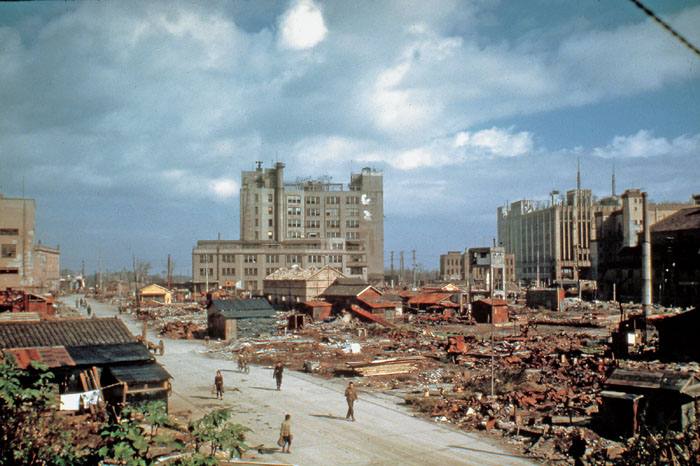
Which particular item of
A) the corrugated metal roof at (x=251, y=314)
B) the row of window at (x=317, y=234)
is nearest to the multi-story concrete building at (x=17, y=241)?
the corrugated metal roof at (x=251, y=314)

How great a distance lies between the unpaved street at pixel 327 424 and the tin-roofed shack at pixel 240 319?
42.7ft

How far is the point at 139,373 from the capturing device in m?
20.8

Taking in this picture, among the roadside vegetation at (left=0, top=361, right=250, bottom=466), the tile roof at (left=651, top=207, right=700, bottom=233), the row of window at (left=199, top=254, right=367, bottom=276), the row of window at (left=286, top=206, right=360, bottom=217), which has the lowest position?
the roadside vegetation at (left=0, top=361, right=250, bottom=466)

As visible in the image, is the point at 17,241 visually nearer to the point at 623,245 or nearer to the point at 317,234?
the point at 317,234

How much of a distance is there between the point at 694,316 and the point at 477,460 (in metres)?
21.8

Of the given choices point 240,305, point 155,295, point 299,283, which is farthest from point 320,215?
point 240,305

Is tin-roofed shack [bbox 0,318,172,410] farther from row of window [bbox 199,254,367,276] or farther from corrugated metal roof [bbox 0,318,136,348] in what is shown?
row of window [bbox 199,254,367,276]

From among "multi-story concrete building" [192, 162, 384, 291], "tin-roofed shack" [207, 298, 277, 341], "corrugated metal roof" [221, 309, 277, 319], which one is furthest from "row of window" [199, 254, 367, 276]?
"corrugated metal roof" [221, 309, 277, 319]

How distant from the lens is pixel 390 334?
44438 millimetres

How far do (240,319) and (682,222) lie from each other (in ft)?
212

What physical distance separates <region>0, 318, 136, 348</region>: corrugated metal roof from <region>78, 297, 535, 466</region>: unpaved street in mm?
4032

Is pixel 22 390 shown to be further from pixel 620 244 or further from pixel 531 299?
pixel 620 244

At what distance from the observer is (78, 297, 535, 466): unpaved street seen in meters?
15.7

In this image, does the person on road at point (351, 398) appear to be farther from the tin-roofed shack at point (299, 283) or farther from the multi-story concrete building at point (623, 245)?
the multi-story concrete building at point (623, 245)
